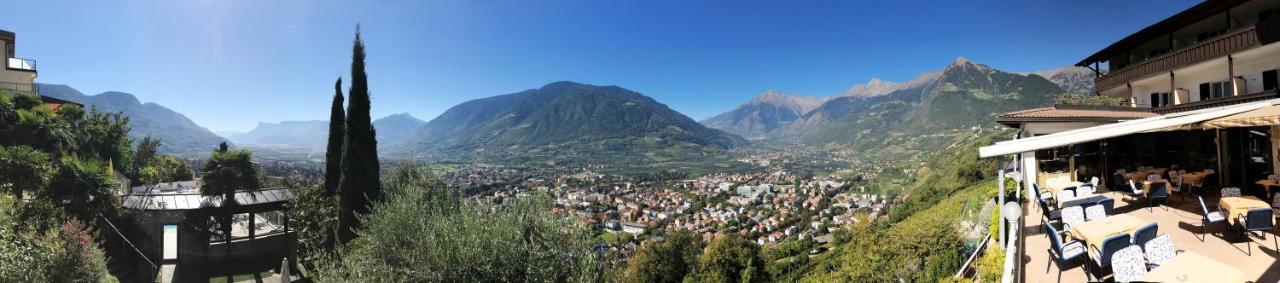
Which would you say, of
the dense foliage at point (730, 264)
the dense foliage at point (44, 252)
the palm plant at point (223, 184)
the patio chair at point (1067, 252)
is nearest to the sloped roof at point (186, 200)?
the palm plant at point (223, 184)

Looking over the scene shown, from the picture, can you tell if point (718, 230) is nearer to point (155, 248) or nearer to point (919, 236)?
point (919, 236)

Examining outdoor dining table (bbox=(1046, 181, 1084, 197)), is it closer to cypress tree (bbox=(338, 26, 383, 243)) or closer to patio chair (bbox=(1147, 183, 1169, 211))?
patio chair (bbox=(1147, 183, 1169, 211))

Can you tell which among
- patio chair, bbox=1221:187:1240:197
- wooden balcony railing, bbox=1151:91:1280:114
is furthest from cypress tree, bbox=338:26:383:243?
wooden balcony railing, bbox=1151:91:1280:114

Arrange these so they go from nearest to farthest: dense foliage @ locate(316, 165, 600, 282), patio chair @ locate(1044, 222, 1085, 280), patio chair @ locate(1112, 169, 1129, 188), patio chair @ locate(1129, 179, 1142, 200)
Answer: patio chair @ locate(1044, 222, 1085, 280), dense foliage @ locate(316, 165, 600, 282), patio chair @ locate(1129, 179, 1142, 200), patio chair @ locate(1112, 169, 1129, 188)

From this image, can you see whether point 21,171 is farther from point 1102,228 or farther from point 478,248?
point 1102,228

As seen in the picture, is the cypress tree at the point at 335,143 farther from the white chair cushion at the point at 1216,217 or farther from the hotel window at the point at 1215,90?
the hotel window at the point at 1215,90

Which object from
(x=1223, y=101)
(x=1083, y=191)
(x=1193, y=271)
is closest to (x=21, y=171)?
(x=1193, y=271)

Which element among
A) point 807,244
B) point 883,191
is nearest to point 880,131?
point 883,191
